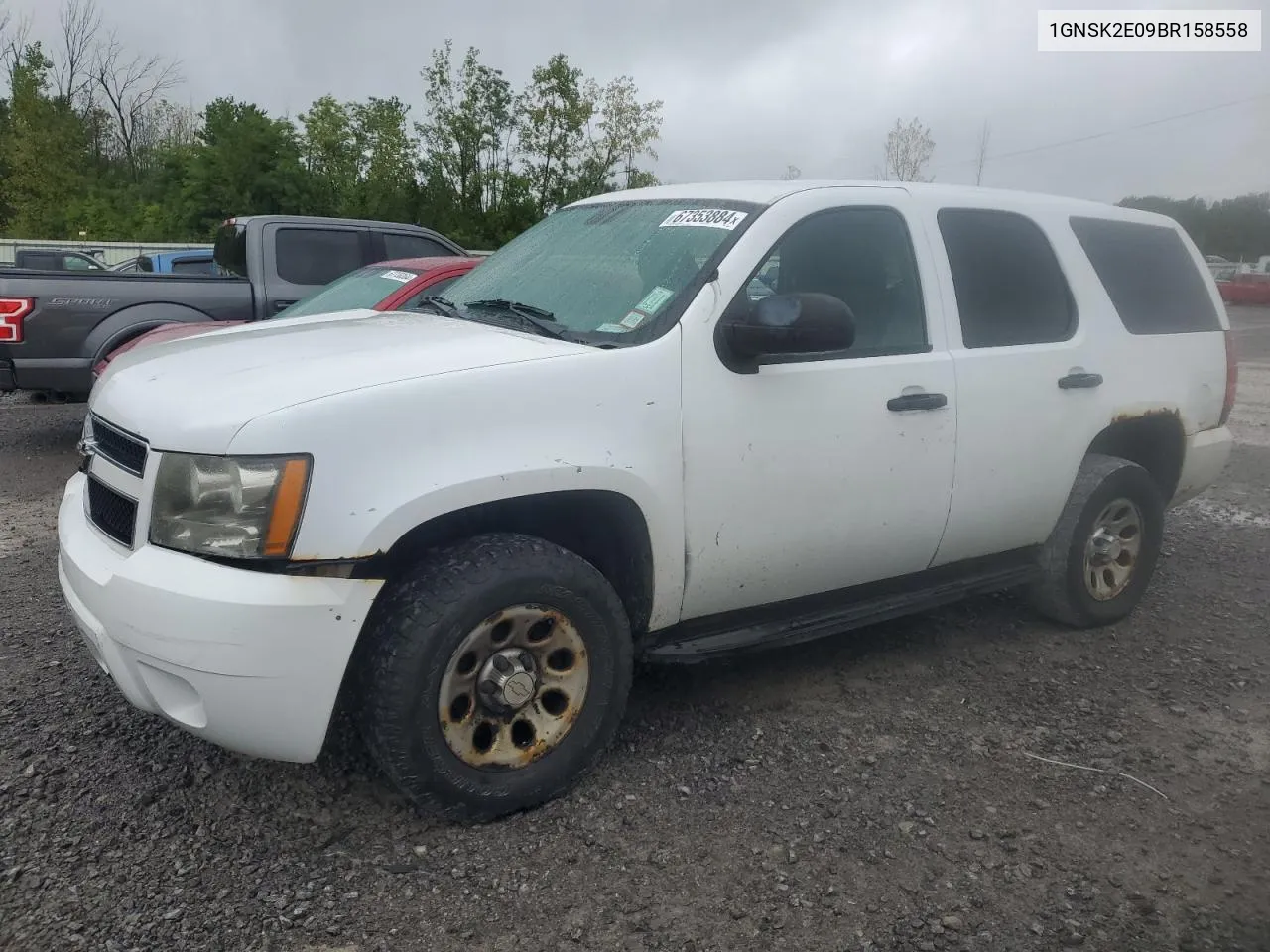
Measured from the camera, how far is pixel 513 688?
2873 mm

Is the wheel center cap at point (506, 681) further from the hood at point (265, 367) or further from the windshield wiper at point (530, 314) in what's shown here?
the windshield wiper at point (530, 314)

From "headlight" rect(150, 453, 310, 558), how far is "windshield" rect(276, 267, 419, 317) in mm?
4067

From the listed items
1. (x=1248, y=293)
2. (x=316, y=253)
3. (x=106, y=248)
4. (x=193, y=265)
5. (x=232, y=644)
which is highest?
(x=106, y=248)

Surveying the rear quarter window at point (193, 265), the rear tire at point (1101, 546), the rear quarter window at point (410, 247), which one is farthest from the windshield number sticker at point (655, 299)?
the rear quarter window at point (193, 265)

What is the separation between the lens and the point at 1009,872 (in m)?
2.78

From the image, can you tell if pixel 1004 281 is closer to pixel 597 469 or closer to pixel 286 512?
pixel 597 469

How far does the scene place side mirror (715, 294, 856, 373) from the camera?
3068mm

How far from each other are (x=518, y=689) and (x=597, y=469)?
65 cm

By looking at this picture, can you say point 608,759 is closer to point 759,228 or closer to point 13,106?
point 759,228

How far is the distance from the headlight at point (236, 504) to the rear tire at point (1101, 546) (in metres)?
3.19

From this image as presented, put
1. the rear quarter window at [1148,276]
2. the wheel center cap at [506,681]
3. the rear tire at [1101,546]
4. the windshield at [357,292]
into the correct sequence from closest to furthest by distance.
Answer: the wheel center cap at [506,681]
the rear tire at [1101,546]
the rear quarter window at [1148,276]
the windshield at [357,292]

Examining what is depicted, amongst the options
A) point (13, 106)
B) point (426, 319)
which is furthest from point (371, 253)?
point (13, 106)

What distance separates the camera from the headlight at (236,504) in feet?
8.21

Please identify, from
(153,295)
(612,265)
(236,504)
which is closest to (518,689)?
(236,504)
